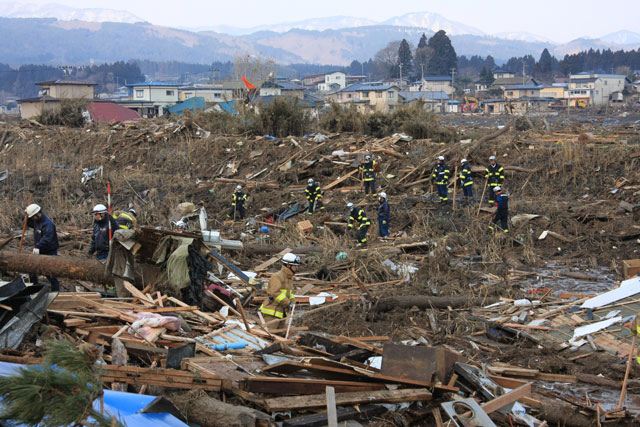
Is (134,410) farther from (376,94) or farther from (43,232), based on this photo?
(376,94)

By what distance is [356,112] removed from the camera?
29172 mm

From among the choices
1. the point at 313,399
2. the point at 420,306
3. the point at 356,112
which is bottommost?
the point at 420,306

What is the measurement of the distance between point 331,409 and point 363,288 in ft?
15.0

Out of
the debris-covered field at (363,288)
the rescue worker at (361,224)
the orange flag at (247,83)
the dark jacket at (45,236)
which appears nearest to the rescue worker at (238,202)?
the debris-covered field at (363,288)

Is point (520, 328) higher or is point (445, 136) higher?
point (445, 136)

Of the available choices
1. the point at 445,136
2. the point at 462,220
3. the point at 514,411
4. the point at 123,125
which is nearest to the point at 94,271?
the point at 514,411

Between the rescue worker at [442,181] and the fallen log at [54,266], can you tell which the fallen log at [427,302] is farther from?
the rescue worker at [442,181]

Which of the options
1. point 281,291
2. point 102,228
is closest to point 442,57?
point 102,228

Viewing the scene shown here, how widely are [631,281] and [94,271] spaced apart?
8.07 metres

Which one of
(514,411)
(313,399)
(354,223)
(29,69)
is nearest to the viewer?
(313,399)

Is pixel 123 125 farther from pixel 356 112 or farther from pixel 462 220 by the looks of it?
pixel 462 220

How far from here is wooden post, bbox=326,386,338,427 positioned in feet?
15.8

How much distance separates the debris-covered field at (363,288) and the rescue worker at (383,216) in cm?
24

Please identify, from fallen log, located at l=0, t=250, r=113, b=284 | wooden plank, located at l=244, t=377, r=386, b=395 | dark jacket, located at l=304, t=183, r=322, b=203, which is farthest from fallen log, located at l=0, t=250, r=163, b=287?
dark jacket, located at l=304, t=183, r=322, b=203
